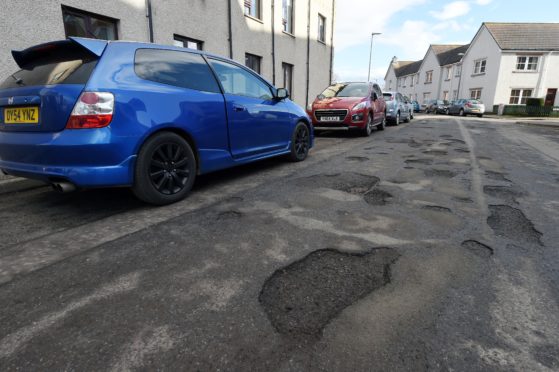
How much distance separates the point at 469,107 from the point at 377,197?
102ft

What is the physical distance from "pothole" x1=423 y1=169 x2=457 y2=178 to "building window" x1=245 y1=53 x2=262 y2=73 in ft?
28.1

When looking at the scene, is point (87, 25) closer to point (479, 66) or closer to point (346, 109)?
point (346, 109)

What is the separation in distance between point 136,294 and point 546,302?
2454 millimetres

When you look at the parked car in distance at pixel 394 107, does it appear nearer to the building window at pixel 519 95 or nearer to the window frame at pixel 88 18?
the window frame at pixel 88 18

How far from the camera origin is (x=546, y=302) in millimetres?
1974

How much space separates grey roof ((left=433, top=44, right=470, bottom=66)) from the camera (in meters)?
41.3

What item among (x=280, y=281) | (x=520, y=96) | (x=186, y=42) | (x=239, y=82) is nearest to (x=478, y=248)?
(x=280, y=281)

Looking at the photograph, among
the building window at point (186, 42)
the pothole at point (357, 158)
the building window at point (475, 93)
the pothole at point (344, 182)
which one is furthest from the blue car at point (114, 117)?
the building window at point (475, 93)

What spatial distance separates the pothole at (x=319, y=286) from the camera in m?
1.78

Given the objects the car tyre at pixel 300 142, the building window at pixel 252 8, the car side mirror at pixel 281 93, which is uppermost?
the building window at pixel 252 8

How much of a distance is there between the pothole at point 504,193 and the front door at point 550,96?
37.9 meters

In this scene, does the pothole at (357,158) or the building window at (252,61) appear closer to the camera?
the pothole at (357,158)

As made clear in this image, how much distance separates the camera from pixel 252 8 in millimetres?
12117

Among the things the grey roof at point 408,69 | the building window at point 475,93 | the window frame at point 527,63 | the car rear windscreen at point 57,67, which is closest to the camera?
the car rear windscreen at point 57,67
